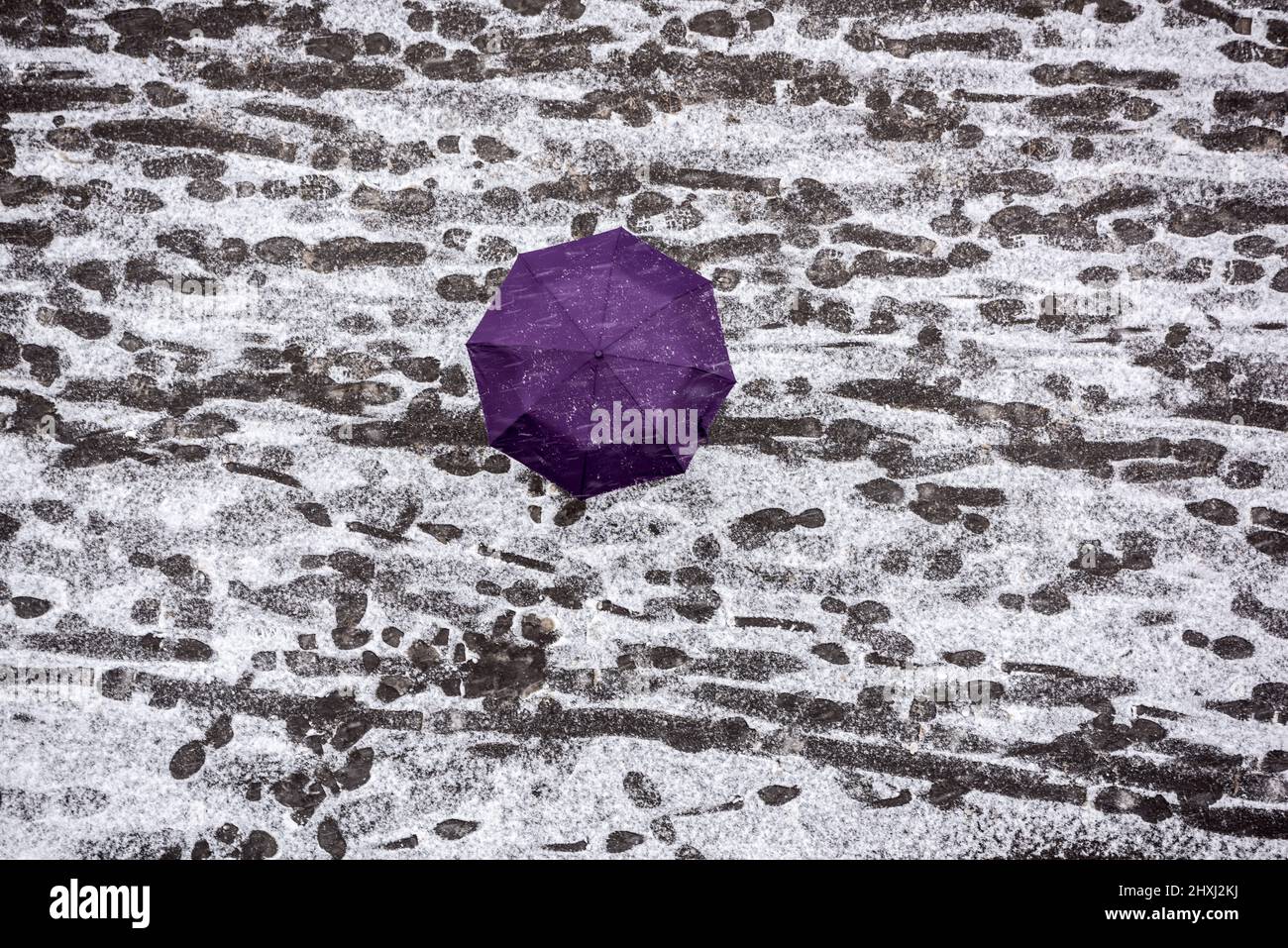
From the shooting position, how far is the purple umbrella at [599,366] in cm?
306

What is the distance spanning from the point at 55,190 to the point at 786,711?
372cm

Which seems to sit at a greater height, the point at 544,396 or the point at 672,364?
the point at 672,364

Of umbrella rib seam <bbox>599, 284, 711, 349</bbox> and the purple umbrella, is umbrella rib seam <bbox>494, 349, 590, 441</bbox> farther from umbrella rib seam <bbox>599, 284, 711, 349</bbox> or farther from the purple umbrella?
umbrella rib seam <bbox>599, 284, 711, 349</bbox>

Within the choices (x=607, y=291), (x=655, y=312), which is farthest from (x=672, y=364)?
(x=607, y=291)

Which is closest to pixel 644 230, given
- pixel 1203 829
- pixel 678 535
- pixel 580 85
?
pixel 580 85

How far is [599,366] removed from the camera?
119 inches

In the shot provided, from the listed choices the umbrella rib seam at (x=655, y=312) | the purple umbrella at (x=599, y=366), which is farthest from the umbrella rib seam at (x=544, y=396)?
the umbrella rib seam at (x=655, y=312)

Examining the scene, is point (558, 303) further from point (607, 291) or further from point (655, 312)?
point (655, 312)

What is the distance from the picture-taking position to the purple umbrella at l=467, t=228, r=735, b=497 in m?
3.06

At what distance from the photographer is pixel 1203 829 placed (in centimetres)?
370

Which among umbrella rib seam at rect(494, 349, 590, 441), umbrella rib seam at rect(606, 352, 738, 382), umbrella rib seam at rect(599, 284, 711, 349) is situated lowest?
umbrella rib seam at rect(494, 349, 590, 441)

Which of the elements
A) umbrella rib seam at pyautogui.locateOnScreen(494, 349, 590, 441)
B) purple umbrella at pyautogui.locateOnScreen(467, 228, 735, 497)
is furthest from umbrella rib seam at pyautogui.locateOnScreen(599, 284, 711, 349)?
umbrella rib seam at pyautogui.locateOnScreen(494, 349, 590, 441)

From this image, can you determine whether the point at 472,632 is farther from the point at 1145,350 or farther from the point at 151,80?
the point at 1145,350

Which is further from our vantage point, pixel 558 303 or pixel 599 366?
pixel 558 303
